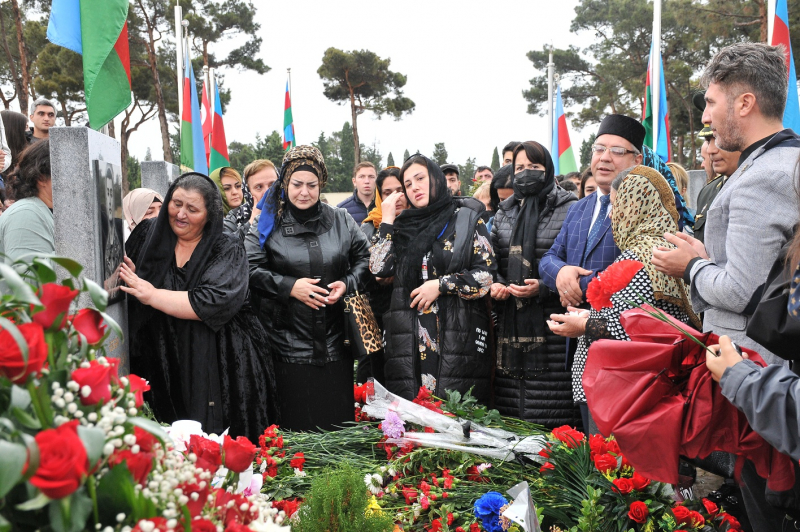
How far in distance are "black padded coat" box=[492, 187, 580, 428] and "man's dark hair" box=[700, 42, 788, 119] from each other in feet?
4.99

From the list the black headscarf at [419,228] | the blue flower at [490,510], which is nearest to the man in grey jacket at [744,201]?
the blue flower at [490,510]

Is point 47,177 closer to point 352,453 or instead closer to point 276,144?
point 352,453

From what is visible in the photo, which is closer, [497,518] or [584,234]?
[497,518]

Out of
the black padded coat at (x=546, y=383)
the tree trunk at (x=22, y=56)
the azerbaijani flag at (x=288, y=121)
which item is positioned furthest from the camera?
the tree trunk at (x=22, y=56)

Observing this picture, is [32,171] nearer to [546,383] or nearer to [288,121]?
[546,383]

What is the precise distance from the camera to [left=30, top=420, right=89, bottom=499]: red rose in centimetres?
81

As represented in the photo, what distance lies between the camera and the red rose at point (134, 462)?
3.17 feet

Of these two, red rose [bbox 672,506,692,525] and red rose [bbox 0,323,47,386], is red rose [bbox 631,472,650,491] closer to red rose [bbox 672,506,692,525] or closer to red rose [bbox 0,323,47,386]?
red rose [bbox 672,506,692,525]

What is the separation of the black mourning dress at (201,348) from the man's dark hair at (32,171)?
22.9 inches

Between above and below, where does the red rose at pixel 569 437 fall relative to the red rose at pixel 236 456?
below

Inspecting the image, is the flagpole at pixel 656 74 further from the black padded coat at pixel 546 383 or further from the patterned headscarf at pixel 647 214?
the patterned headscarf at pixel 647 214

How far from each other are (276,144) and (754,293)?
3441cm

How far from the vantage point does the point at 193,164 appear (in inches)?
415

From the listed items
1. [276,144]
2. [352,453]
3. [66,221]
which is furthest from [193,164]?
[276,144]
